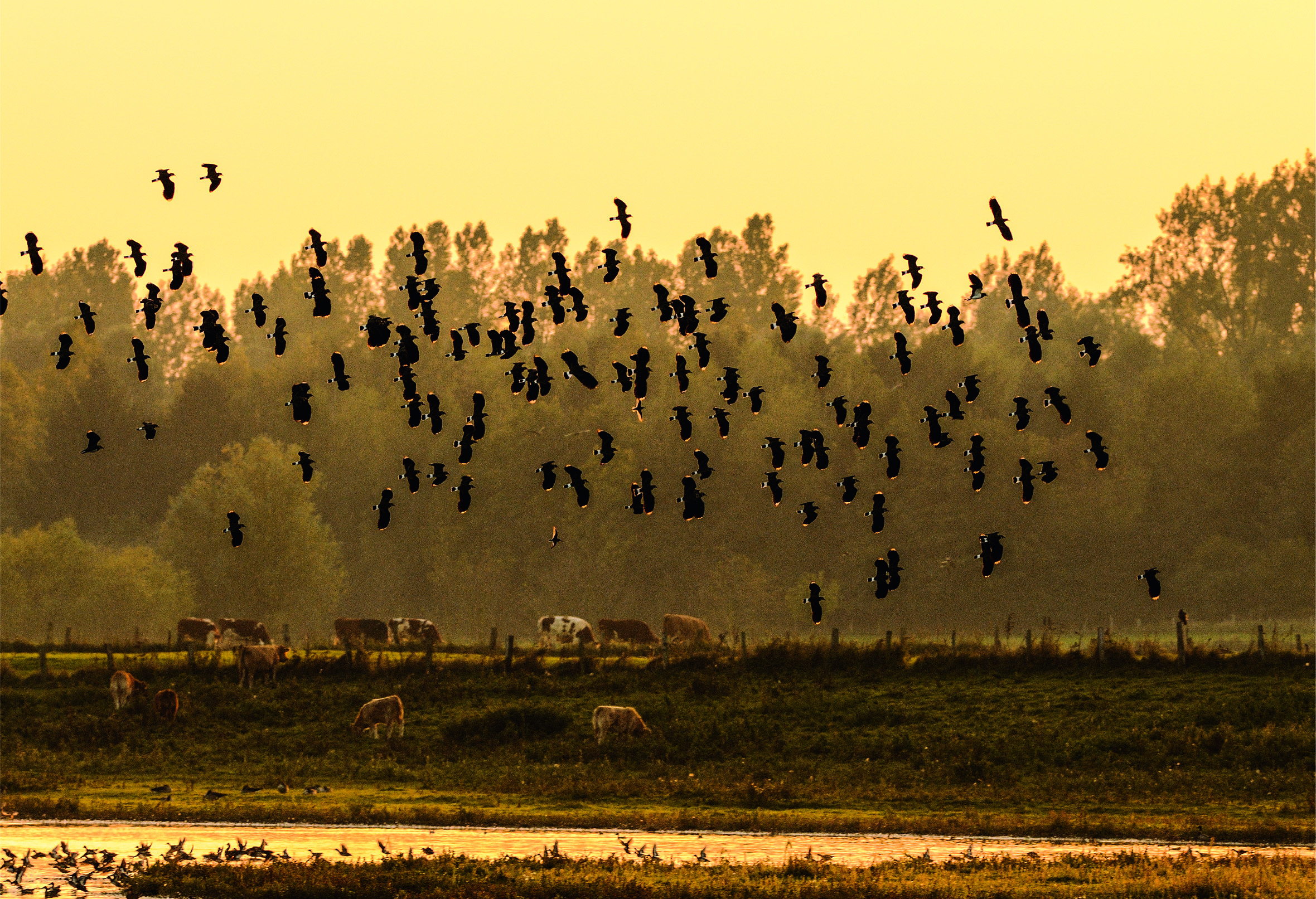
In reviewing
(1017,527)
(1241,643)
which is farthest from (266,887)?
(1017,527)

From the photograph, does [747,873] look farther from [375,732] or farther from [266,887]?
[375,732]

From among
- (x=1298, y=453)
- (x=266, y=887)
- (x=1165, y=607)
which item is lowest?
(x=266, y=887)

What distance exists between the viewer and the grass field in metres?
55.4

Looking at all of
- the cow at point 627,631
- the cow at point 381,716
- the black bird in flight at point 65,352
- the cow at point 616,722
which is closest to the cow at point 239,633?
the cow at point 627,631

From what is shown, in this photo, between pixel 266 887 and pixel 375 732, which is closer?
pixel 266 887

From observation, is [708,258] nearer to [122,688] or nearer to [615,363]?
[615,363]

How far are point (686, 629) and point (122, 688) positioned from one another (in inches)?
1514

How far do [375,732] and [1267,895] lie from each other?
122 feet

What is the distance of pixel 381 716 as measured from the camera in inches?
2680

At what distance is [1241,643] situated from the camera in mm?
104062

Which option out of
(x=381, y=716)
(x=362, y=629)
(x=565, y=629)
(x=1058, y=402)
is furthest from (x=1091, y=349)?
(x=565, y=629)

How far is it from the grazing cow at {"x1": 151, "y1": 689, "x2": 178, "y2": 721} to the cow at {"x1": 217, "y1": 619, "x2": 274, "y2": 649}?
38.9 m

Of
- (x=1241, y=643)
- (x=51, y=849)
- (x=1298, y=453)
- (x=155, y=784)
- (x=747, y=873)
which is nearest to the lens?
(x=747, y=873)

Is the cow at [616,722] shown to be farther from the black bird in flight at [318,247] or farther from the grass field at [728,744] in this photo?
the black bird in flight at [318,247]
